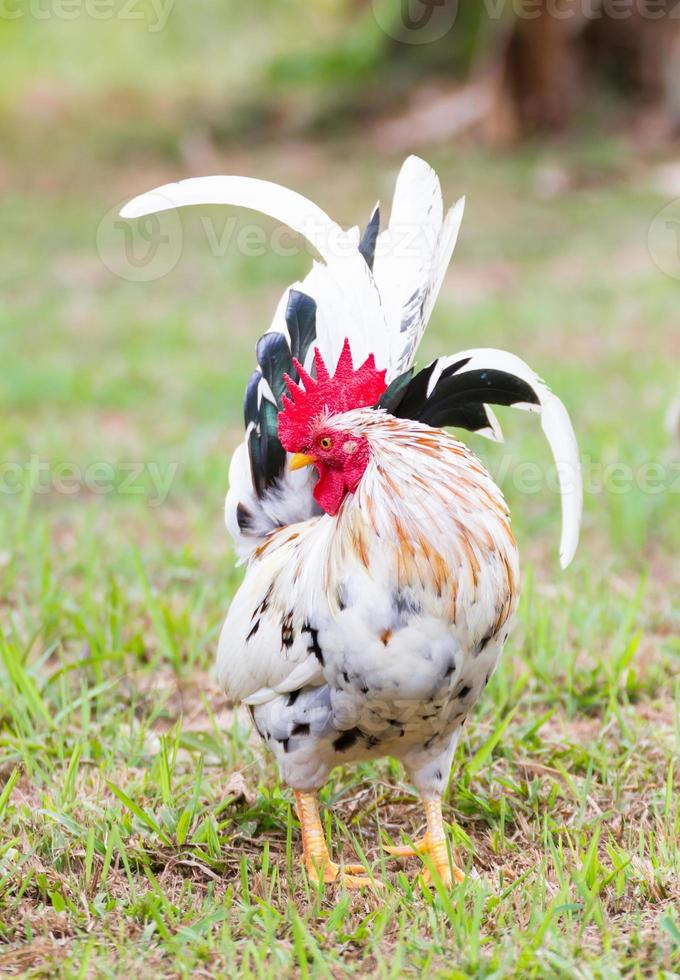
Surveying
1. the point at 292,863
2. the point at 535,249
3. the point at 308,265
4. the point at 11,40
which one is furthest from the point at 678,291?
the point at 11,40

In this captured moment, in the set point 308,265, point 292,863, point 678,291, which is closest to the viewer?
point 292,863

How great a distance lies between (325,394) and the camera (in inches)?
93.8

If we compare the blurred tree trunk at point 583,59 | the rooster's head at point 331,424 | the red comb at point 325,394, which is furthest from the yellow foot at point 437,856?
the blurred tree trunk at point 583,59

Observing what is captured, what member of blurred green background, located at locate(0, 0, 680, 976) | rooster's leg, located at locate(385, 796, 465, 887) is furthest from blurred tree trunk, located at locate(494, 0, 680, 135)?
rooster's leg, located at locate(385, 796, 465, 887)

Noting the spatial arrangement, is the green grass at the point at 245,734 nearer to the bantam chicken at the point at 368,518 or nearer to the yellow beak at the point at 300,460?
the bantam chicken at the point at 368,518

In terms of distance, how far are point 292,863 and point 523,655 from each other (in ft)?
4.08

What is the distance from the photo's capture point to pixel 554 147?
40.6 feet

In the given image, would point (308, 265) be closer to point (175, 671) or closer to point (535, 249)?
point (535, 249)

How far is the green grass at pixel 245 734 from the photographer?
7.13 feet

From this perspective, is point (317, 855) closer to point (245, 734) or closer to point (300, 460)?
point (245, 734)

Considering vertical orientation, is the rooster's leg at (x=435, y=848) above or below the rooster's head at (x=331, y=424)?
below

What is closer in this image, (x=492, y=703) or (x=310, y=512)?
(x=310, y=512)

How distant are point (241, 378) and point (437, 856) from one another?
14.3ft

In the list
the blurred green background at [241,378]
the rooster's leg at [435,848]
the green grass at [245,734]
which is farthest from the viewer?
the blurred green background at [241,378]
